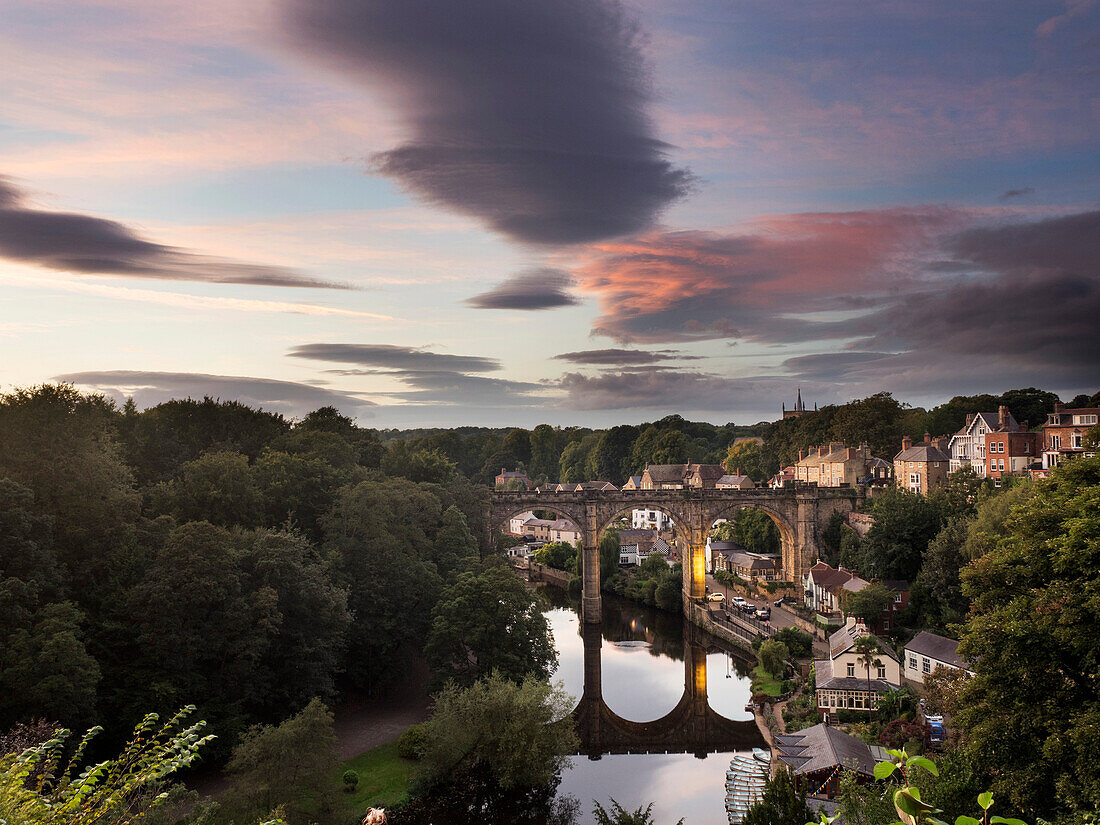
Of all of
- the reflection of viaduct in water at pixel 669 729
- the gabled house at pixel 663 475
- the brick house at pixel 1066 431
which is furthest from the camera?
the gabled house at pixel 663 475

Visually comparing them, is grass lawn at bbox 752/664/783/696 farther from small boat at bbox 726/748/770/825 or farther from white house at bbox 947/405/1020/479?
white house at bbox 947/405/1020/479

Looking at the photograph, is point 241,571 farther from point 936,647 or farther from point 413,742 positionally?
point 936,647

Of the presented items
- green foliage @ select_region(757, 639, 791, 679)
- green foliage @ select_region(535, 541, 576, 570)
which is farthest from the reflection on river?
green foliage @ select_region(535, 541, 576, 570)

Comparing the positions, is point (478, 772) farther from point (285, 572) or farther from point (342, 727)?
point (285, 572)

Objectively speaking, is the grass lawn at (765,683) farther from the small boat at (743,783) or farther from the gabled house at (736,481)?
the gabled house at (736,481)

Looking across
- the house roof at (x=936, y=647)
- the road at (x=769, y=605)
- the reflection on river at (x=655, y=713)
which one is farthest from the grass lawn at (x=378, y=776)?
the road at (x=769, y=605)

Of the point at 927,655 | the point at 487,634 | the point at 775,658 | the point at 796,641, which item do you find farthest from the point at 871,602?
the point at 487,634

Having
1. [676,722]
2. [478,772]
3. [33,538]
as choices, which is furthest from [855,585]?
[33,538]
